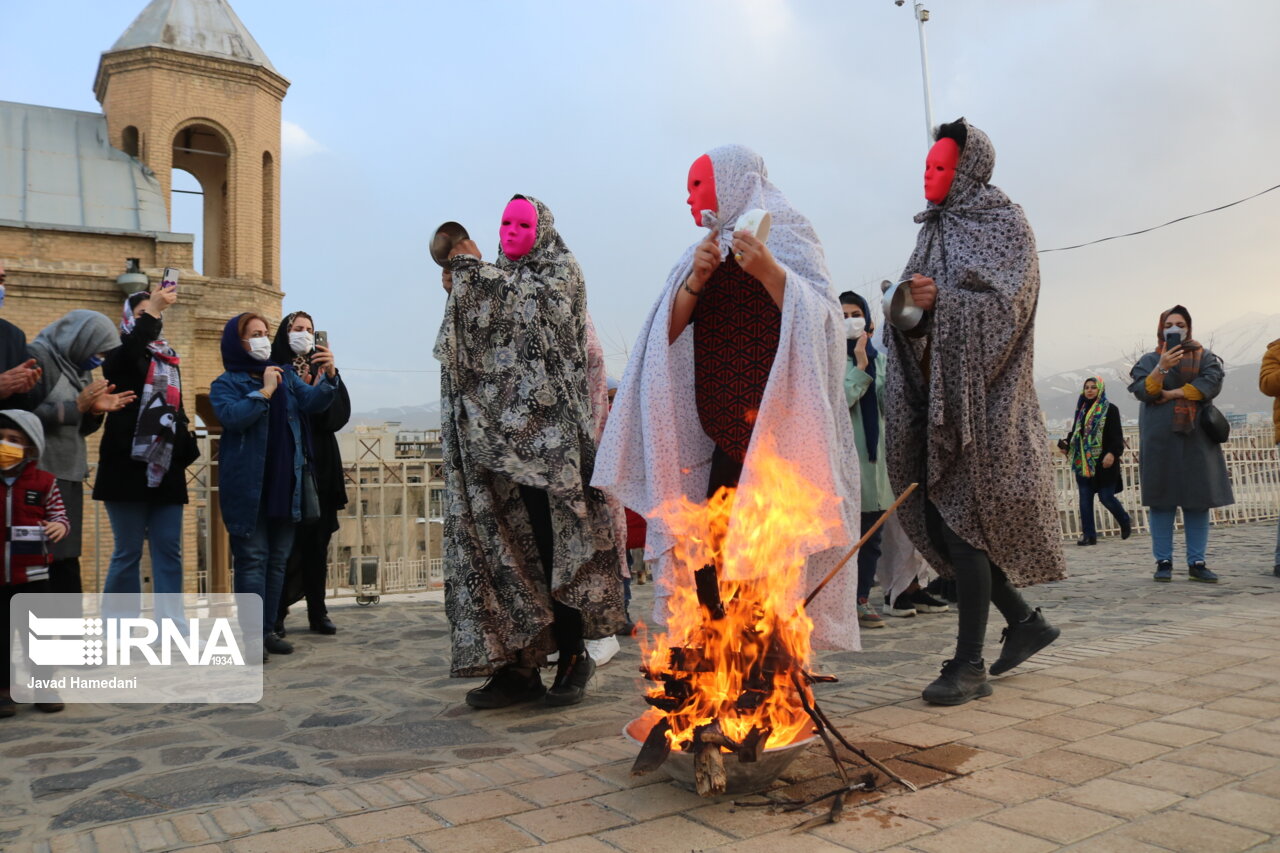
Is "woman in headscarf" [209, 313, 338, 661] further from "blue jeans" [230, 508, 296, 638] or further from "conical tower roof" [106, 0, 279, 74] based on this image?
"conical tower roof" [106, 0, 279, 74]

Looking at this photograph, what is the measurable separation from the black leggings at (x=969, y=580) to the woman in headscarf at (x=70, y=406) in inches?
164

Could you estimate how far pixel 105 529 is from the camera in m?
16.0

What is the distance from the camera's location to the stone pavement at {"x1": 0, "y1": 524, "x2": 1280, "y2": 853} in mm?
2277

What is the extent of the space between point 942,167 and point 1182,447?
199 inches

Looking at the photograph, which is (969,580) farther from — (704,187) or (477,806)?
(477,806)

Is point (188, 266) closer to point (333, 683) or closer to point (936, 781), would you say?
point (333, 683)

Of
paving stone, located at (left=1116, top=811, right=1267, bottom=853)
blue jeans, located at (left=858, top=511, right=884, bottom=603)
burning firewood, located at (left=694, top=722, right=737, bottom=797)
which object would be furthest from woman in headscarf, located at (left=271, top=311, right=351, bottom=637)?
paving stone, located at (left=1116, top=811, right=1267, bottom=853)

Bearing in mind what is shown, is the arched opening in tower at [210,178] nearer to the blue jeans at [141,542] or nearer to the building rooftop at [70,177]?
the building rooftop at [70,177]

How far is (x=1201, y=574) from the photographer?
7.20 m

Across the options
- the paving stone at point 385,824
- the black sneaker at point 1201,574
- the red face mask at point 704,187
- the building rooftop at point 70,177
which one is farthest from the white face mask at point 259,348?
the building rooftop at point 70,177

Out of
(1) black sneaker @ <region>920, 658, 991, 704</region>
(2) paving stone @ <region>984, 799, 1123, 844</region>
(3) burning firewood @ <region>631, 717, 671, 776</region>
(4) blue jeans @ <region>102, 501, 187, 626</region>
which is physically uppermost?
(4) blue jeans @ <region>102, 501, 187, 626</region>

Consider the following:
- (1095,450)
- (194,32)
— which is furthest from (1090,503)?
(194,32)

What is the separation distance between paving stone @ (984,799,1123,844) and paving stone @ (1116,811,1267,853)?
68 millimetres

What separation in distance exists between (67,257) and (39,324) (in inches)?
76.9
